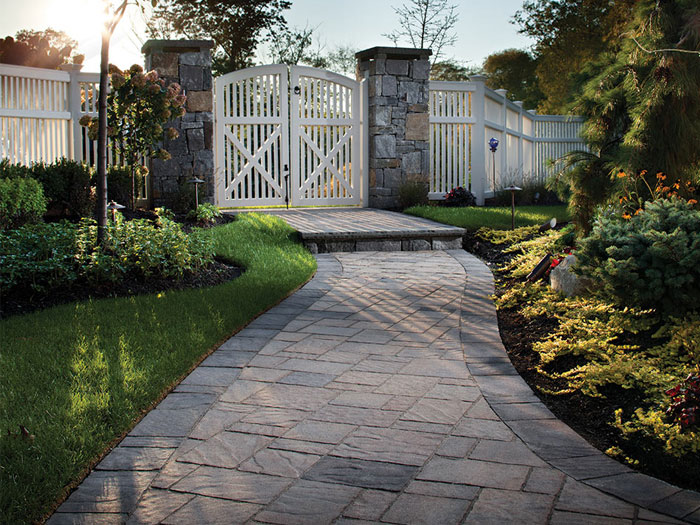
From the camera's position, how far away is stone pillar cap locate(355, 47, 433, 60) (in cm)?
1160

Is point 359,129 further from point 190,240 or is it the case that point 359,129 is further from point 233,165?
point 190,240

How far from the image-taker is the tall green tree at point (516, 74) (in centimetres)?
2798

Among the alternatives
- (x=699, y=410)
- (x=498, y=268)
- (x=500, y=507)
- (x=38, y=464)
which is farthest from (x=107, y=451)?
(x=498, y=268)

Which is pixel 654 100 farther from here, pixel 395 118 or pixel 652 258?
pixel 395 118

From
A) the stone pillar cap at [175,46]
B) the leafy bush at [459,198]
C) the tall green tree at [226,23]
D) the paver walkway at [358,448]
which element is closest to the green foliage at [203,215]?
the stone pillar cap at [175,46]

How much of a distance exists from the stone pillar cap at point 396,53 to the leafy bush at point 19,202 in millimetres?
5765

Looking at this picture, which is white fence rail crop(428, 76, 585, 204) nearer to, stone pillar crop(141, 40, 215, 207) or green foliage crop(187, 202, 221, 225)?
stone pillar crop(141, 40, 215, 207)

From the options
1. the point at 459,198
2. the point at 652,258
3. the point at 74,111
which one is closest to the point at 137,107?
the point at 74,111

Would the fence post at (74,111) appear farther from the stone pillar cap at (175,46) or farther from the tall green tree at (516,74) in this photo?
the tall green tree at (516,74)

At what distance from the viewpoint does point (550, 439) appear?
307cm

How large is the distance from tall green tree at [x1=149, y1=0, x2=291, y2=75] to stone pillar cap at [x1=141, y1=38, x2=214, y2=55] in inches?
385

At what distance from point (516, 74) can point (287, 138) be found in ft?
63.7

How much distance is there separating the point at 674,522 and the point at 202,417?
1938 millimetres

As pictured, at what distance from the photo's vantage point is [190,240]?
252 inches
